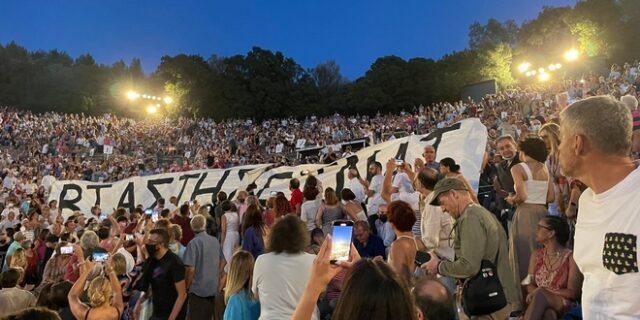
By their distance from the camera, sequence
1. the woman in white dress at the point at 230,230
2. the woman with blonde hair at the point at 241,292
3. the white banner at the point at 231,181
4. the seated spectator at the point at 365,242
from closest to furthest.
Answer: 1. the woman with blonde hair at the point at 241,292
2. the seated spectator at the point at 365,242
3. the woman in white dress at the point at 230,230
4. the white banner at the point at 231,181

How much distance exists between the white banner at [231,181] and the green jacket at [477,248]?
5384mm

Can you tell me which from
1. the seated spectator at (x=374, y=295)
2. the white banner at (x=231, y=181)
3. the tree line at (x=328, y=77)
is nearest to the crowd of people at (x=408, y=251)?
the seated spectator at (x=374, y=295)

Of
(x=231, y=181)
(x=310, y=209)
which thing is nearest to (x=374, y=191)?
(x=310, y=209)

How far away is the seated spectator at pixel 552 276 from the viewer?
385cm

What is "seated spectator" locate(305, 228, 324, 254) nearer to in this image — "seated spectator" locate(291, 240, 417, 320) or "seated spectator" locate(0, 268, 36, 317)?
"seated spectator" locate(0, 268, 36, 317)

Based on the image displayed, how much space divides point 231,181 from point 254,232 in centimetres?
760

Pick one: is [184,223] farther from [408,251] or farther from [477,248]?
[477,248]

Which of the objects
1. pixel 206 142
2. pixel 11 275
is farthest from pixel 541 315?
pixel 206 142

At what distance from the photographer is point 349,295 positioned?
1726mm

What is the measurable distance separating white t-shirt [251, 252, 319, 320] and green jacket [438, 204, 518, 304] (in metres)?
1.00

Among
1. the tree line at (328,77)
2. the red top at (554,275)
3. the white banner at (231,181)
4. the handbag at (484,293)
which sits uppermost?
the tree line at (328,77)

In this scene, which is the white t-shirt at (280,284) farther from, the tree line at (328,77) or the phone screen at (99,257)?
the tree line at (328,77)

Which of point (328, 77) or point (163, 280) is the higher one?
point (328, 77)

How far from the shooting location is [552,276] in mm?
4332
